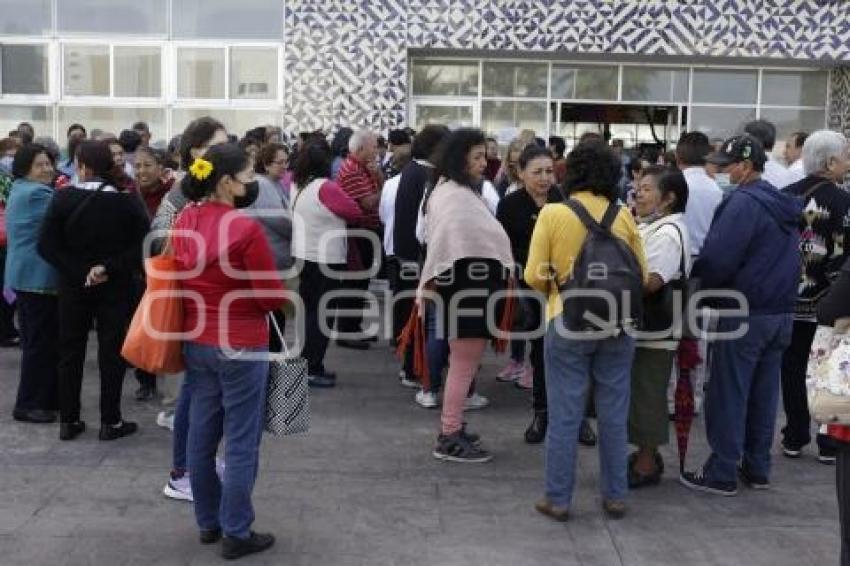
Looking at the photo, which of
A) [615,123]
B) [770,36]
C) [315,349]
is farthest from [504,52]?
[315,349]

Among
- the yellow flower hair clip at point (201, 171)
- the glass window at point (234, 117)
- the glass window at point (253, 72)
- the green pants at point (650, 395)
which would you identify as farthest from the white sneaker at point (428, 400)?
the glass window at point (253, 72)

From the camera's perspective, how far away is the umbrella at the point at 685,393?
5.36 meters

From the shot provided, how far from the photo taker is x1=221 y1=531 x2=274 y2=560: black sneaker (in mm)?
4238

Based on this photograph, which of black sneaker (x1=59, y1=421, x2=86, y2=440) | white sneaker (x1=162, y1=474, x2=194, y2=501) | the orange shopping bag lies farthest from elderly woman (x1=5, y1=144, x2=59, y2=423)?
the orange shopping bag

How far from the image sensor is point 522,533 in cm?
457

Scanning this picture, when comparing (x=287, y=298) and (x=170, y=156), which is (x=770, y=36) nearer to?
(x=170, y=156)

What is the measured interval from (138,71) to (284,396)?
45.1 feet

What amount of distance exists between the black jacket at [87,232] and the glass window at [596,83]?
1306 centimetres

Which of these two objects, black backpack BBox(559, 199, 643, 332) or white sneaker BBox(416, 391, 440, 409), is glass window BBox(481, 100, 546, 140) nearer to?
white sneaker BBox(416, 391, 440, 409)

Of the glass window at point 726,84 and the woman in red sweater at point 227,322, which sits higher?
the glass window at point 726,84

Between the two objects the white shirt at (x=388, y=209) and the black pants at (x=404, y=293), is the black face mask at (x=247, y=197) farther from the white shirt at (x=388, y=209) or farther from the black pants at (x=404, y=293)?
the white shirt at (x=388, y=209)

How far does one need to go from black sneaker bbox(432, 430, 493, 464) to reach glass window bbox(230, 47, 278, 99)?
40.4ft

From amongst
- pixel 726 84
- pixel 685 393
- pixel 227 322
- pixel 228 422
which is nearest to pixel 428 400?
pixel 685 393

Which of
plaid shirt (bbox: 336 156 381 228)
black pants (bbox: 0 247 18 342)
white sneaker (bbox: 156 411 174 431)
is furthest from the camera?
black pants (bbox: 0 247 18 342)
